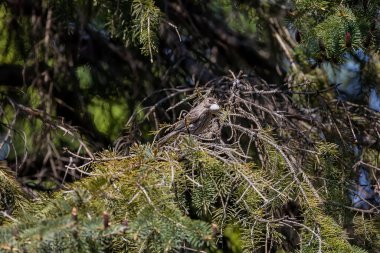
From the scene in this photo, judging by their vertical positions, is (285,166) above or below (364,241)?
above

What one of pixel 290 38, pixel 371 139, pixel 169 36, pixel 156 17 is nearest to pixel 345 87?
pixel 290 38

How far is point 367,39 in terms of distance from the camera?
8.93ft

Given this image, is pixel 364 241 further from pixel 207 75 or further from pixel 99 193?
pixel 207 75

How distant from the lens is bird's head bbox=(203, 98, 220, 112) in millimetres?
2662

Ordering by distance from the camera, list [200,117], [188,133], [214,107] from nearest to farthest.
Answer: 1. [188,133]
2. [214,107]
3. [200,117]

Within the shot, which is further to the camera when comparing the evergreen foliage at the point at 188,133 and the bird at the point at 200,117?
the bird at the point at 200,117

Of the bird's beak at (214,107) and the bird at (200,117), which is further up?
the bird's beak at (214,107)

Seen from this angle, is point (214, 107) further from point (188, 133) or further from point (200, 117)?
point (188, 133)

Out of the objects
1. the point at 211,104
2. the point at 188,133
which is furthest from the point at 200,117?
the point at 188,133

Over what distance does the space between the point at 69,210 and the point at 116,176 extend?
257mm

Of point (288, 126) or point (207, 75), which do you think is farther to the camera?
point (207, 75)

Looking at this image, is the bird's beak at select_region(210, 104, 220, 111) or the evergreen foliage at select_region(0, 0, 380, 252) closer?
the evergreen foliage at select_region(0, 0, 380, 252)

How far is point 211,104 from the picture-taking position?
272 cm

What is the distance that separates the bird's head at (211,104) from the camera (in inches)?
105
